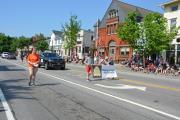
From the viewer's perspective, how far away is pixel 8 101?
11.8 meters

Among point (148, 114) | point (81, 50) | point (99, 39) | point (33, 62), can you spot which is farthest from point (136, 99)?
point (81, 50)

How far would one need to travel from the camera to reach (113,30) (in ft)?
211

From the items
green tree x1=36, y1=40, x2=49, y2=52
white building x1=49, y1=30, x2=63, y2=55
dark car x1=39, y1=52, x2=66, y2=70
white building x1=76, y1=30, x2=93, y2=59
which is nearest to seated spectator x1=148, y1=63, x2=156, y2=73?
dark car x1=39, y1=52, x2=66, y2=70

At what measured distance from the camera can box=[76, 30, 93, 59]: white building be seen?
82113mm

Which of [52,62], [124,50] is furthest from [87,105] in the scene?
[124,50]

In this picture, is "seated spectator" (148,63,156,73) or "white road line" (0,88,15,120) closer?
"white road line" (0,88,15,120)

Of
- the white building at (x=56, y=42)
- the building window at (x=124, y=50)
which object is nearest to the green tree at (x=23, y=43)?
the white building at (x=56, y=42)

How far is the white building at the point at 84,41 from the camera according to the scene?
82113 mm

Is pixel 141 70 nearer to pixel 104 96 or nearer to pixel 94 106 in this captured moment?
pixel 104 96

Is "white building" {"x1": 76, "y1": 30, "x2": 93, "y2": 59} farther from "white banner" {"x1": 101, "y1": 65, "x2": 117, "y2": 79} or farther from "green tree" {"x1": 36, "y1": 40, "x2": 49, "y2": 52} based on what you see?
"white banner" {"x1": 101, "y1": 65, "x2": 117, "y2": 79}

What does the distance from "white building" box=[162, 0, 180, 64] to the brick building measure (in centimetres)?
1326

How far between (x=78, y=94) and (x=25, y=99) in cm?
234

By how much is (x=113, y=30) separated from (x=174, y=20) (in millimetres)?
19340

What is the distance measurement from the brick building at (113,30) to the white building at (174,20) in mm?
13262
